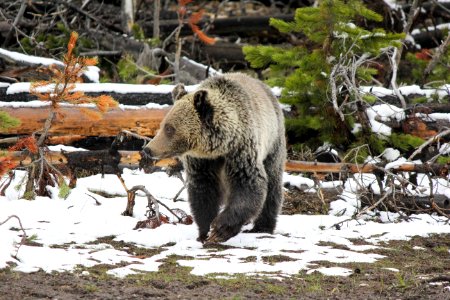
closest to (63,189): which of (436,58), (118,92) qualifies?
(118,92)

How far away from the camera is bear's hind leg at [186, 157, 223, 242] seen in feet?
24.5

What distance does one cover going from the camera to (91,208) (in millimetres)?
8094

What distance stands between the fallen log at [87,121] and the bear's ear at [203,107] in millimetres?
2893

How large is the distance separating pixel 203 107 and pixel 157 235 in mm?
1292

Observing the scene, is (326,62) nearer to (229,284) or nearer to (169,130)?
(169,130)

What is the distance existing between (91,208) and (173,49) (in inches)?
324

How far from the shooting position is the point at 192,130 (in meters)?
7.15

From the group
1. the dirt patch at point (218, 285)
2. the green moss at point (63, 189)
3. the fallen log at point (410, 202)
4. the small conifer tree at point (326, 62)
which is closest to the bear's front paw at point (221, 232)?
the dirt patch at point (218, 285)

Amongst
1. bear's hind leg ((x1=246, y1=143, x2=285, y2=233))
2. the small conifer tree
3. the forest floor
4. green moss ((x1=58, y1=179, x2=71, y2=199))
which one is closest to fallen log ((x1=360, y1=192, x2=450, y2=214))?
bear's hind leg ((x1=246, y1=143, x2=285, y2=233))

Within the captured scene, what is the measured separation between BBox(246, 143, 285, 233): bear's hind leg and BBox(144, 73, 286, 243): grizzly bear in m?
0.30

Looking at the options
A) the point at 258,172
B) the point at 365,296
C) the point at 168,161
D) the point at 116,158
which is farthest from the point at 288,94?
the point at 365,296

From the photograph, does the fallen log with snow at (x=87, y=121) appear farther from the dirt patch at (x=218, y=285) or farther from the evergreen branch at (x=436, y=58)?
the evergreen branch at (x=436, y=58)

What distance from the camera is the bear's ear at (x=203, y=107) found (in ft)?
23.2

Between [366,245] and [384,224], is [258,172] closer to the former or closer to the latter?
[366,245]
